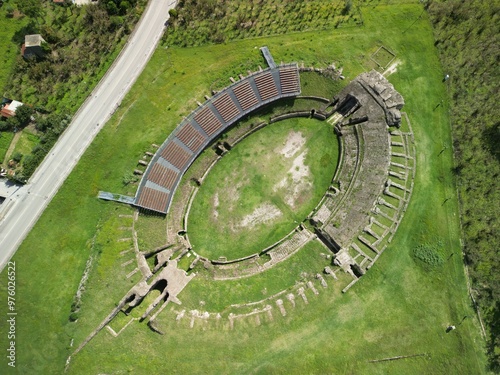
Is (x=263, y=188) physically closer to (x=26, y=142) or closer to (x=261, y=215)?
(x=261, y=215)

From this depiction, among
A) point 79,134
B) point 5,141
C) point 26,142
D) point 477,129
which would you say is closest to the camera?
point 5,141

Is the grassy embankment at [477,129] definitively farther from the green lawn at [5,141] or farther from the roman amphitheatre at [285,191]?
the green lawn at [5,141]

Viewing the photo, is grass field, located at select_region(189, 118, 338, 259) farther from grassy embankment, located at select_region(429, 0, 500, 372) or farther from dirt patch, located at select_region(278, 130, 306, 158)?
grassy embankment, located at select_region(429, 0, 500, 372)

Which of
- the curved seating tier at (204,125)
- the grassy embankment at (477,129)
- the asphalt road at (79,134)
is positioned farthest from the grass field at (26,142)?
the grassy embankment at (477,129)

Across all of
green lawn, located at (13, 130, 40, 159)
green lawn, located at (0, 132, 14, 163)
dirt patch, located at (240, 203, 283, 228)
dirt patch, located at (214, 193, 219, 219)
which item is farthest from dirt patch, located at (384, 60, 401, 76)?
green lawn, located at (0, 132, 14, 163)

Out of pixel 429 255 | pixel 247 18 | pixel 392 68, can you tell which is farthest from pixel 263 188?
pixel 392 68

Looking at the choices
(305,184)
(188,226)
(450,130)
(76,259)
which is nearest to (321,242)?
(305,184)
